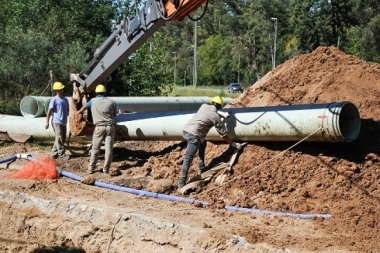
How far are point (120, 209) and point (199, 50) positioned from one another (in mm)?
72025

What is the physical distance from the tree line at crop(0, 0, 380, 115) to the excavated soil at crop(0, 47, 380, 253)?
2816 mm

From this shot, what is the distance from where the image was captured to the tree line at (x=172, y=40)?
2020 cm

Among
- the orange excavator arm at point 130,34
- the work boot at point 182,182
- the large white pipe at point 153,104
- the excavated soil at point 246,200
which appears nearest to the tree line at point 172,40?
the orange excavator arm at point 130,34

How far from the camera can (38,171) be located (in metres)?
10.7

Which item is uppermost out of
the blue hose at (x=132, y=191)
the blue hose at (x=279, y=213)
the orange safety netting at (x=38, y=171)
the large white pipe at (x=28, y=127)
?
the large white pipe at (x=28, y=127)

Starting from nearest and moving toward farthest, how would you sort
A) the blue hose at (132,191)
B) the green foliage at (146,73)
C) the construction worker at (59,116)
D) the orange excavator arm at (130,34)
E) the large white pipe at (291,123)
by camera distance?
the large white pipe at (291,123) < the blue hose at (132,191) < the orange excavator arm at (130,34) < the construction worker at (59,116) < the green foliage at (146,73)

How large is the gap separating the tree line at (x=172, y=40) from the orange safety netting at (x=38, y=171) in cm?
341

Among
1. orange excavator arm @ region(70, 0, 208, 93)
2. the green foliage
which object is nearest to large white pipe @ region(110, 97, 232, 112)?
orange excavator arm @ region(70, 0, 208, 93)

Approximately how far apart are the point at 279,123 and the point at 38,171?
469 cm

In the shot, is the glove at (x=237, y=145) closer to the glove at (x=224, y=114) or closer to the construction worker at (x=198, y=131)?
the construction worker at (x=198, y=131)

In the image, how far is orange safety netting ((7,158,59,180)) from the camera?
1066 cm

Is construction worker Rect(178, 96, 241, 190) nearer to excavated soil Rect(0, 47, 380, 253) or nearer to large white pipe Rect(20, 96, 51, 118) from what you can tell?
excavated soil Rect(0, 47, 380, 253)

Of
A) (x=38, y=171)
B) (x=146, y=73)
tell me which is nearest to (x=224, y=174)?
(x=38, y=171)

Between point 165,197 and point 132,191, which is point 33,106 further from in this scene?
point 165,197
